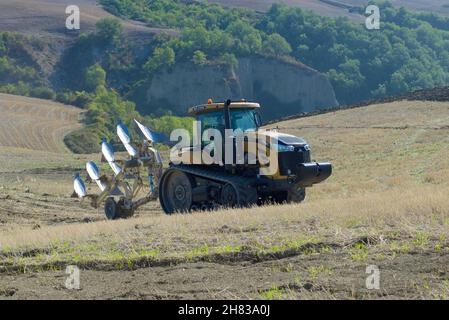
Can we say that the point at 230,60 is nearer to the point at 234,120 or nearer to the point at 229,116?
the point at 234,120

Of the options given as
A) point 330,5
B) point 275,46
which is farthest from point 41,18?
point 330,5

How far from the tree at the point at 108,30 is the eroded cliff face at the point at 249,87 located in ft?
44.8

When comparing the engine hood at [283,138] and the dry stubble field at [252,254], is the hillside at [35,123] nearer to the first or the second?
the engine hood at [283,138]

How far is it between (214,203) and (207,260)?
257 inches

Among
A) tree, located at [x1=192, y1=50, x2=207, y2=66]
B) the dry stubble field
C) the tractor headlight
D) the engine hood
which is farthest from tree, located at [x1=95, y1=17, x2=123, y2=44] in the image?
the tractor headlight

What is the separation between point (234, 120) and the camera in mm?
17328

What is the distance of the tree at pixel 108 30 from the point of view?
120 metres

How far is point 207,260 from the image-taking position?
10961 mm

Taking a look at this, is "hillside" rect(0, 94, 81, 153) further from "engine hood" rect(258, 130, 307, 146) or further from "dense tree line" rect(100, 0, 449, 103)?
"engine hood" rect(258, 130, 307, 146)

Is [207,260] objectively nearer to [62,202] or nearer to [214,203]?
[214,203]

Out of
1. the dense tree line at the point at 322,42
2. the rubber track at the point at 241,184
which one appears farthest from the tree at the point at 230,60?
the rubber track at the point at 241,184

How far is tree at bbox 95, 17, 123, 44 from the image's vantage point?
12044cm
